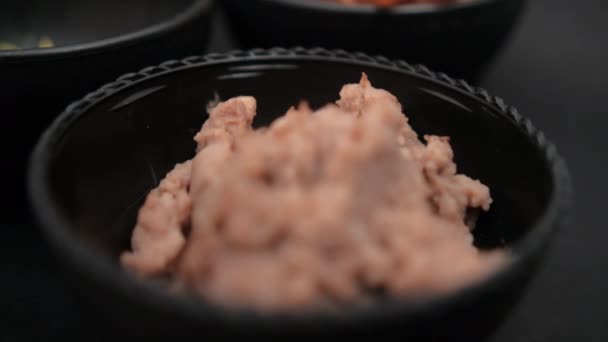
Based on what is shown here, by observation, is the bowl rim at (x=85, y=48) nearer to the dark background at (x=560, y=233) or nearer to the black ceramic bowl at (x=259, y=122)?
the black ceramic bowl at (x=259, y=122)

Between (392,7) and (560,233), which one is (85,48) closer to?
(392,7)

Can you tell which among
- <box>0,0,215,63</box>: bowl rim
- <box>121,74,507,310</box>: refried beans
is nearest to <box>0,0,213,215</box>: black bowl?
<box>0,0,215,63</box>: bowl rim

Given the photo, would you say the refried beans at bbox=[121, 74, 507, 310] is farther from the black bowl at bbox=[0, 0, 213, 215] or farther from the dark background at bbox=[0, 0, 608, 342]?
the black bowl at bbox=[0, 0, 213, 215]

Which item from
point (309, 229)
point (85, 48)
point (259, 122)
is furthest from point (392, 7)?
point (309, 229)

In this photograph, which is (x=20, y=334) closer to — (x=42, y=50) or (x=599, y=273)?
(x=42, y=50)

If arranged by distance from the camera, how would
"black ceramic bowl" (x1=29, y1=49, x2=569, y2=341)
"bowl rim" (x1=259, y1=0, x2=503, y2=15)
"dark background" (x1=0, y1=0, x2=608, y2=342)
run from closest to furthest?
"black ceramic bowl" (x1=29, y1=49, x2=569, y2=341)
"dark background" (x1=0, y1=0, x2=608, y2=342)
"bowl rim" (x1=259, y1=0, x2=503, y2=15)
